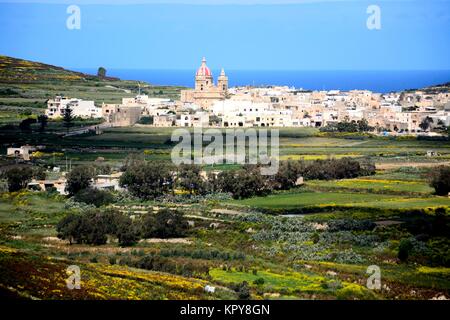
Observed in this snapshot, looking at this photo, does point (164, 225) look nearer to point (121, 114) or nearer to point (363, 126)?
point (363, 126)

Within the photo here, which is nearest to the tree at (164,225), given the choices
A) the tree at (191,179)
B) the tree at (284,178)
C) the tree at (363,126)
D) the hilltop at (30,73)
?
the tree at (191,179)

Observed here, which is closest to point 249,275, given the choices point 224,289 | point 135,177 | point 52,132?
point 224,289

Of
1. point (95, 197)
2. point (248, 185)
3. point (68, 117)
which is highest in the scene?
point (68, 117)

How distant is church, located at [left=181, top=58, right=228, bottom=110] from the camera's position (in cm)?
7794

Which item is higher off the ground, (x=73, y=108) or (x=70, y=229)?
(x=73, y=108)

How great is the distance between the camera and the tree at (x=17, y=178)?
38.9 metres

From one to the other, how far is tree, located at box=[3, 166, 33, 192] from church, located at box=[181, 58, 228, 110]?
122ft

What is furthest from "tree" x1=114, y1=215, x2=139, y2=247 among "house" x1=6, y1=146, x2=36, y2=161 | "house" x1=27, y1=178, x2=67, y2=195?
"house" x1=6, y1=146, x2=36, y2=161

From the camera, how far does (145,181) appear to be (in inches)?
→ 1497

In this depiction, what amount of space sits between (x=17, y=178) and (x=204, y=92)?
4123 centimetres

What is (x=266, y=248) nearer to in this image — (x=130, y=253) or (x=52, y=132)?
(x=130, y=253)

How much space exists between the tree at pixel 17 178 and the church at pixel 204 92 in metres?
37.3

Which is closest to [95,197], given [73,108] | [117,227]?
[117,227]
